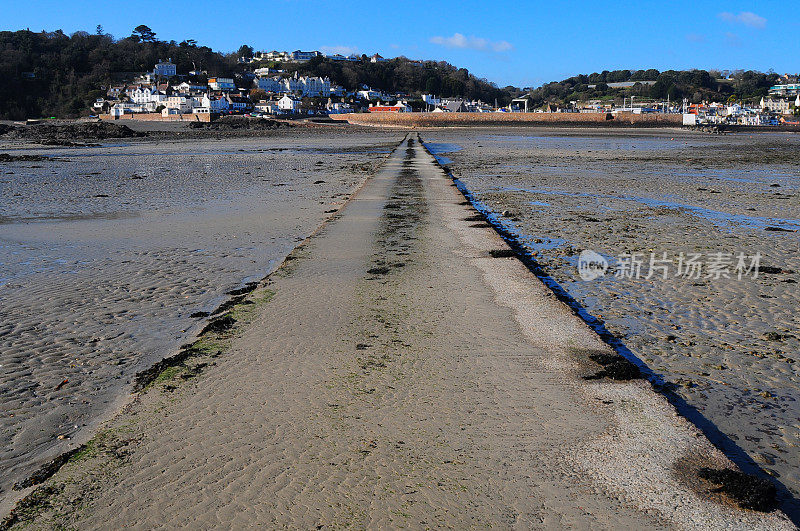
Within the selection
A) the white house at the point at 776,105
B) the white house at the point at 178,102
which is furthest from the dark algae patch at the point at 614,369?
the white house at the point at 776,105

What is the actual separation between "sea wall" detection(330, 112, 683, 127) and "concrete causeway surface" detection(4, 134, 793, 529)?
85.3m

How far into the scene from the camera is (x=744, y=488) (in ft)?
8.36

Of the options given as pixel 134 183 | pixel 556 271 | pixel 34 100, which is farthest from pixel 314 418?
pixel 34 100

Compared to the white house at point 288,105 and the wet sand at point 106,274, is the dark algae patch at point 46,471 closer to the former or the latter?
the wet sand at point 106,274

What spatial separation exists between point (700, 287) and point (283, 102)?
118858 mm

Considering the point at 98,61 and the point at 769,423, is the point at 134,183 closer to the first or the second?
the point at 769,423

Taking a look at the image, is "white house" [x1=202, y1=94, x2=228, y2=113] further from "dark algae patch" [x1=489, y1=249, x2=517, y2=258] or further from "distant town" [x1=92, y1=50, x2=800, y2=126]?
"dark algae patch" [x1=489, y1=249, x2=517, y2=258]

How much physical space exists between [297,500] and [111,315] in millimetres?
3435

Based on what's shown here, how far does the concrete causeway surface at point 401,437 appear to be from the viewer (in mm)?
2436

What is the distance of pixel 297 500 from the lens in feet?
8.20

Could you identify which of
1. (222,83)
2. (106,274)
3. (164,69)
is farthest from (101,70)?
(106,274)

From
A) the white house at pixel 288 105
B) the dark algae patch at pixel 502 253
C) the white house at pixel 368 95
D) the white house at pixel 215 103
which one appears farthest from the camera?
the white house at pixel 368 95

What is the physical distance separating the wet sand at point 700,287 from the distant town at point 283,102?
78.3 metres

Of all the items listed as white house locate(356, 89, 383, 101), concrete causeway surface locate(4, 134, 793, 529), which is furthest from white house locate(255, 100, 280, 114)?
concrete causeway surface locate(4, 134, 793, 529)
